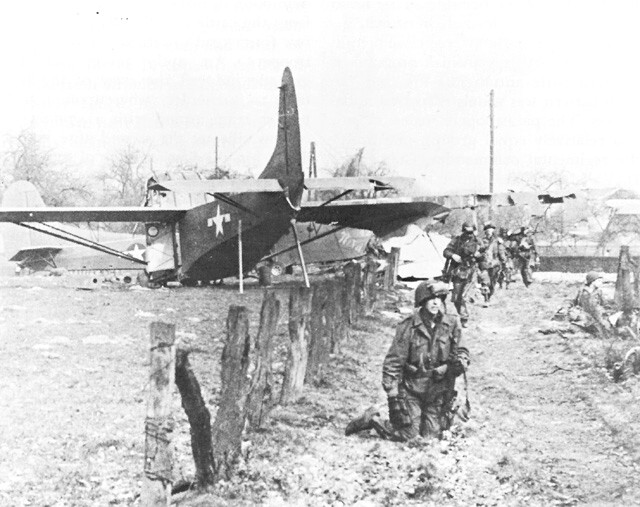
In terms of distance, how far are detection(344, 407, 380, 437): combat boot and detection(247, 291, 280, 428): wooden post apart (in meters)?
0.72

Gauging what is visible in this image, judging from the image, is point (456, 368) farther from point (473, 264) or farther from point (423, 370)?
point (473, 264)

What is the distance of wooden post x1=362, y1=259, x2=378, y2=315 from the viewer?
1436 centimetres

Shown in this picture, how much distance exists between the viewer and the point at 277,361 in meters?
8.93

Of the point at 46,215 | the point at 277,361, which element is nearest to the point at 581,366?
the point at 277,361

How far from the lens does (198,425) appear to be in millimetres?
4617

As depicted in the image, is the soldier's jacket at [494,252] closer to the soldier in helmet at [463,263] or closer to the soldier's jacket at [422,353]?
the soldier in helmet at [463,263]

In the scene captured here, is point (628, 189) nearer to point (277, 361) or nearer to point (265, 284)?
point (265, 284)

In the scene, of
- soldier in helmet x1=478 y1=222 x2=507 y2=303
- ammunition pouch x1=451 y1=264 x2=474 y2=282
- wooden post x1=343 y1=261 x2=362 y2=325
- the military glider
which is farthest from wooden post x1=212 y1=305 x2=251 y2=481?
soldier in helmet x1=478 y1=222 x2=507 y2=303

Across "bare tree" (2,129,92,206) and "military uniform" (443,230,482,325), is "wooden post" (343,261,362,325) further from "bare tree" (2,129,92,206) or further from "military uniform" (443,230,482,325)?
"bare tree" (2,129,92,206)

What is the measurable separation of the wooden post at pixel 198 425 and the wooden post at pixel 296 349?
7.10 feet

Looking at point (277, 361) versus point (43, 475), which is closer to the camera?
point (43, 475)

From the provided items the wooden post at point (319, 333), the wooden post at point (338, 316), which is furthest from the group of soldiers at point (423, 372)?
the wooden post at point (338, 316)

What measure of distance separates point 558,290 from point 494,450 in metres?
14.1

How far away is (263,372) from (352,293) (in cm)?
636
